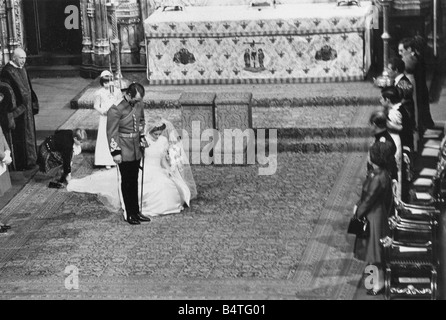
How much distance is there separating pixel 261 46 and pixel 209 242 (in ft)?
19.4

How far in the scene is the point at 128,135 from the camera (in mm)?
14953

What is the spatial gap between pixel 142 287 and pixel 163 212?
2.15 metres

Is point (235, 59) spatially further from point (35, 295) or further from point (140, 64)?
point (35, 295)

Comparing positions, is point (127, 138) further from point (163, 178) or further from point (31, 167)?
point (31, 167)

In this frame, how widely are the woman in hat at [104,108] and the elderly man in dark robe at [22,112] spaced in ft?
2.66

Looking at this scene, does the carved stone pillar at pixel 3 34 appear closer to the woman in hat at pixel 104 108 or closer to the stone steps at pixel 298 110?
the stone steps at pixel 298 110

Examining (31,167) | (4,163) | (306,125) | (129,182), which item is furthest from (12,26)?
(129,182)

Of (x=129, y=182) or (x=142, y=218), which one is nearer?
(x=129, y=182)

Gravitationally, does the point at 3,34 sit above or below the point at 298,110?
above

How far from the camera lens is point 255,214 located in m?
15.4

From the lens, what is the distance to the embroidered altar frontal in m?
19.7

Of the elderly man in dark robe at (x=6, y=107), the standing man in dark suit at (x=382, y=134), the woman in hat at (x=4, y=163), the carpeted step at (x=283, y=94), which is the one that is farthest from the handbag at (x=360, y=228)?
the carpeted step at (x=283, y=94)

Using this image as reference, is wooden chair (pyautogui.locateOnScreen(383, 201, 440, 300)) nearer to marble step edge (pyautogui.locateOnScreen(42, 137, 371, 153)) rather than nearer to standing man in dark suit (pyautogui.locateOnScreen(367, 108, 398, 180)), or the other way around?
standing man in dark suit (pyautogui.locateOnScreen(367, 108, 398, 180))
